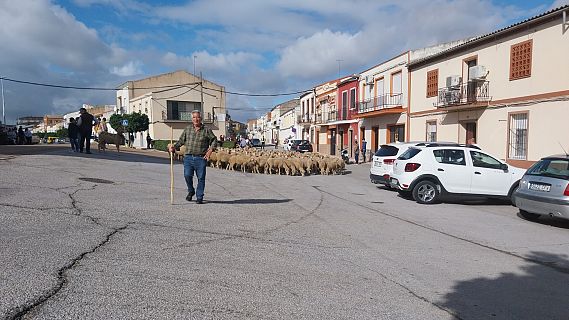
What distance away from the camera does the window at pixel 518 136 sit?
18453 mm

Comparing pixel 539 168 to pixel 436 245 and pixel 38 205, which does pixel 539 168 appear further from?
pixel 38 205

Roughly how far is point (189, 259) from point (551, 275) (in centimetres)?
456

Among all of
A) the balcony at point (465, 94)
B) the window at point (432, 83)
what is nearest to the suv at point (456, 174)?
the balcony at point (465, 94)

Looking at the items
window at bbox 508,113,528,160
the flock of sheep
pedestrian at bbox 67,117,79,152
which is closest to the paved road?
pedestrian at bbox 67,117,79,152

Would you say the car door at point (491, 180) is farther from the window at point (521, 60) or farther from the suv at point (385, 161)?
the window at point (521, 60)

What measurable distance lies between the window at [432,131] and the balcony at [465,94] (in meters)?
1.88

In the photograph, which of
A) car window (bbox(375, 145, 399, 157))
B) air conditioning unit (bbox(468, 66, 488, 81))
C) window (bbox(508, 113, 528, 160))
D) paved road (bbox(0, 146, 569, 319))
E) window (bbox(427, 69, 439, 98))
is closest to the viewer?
paved road (bbox(0, 146, 569, 319))

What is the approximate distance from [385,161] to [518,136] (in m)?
8.17

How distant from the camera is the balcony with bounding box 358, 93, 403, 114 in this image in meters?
29.4

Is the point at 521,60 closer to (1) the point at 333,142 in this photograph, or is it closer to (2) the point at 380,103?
(2) the point at 380,103

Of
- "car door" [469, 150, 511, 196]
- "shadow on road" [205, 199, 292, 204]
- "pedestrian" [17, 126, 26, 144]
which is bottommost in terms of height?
"shadow on road" [205, 199, 292, 204]

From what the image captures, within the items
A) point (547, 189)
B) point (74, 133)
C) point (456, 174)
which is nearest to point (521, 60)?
point (456, 174)

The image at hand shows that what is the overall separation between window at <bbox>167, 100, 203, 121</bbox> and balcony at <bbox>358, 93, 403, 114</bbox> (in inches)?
972

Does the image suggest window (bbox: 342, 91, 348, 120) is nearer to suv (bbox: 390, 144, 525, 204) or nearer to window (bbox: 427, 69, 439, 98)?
window (bbox: 427, 69, 439, 98)
